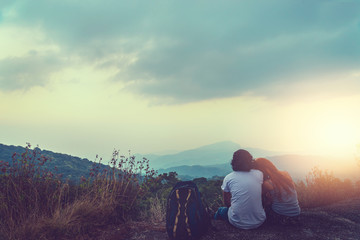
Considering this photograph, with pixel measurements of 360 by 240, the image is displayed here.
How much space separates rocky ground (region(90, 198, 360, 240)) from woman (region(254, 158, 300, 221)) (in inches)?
10.9

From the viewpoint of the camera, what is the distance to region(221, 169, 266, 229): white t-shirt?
405cm

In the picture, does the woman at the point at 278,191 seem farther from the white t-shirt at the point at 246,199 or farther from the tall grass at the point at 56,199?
the tall grass at the point at 56,199

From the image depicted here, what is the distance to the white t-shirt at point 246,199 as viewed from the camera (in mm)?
4055

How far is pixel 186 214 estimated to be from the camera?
397cm

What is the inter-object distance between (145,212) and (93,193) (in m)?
1.40

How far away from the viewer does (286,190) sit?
13.7 feet

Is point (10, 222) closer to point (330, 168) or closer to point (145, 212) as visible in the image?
point (145, 212)

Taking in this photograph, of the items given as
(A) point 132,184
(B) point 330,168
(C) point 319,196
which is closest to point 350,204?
(C) point 319,196

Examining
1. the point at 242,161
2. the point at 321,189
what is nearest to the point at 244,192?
the point at 242,161

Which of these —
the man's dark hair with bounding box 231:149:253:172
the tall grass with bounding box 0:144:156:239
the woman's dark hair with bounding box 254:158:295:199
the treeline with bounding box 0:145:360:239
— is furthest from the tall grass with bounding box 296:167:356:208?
the tall grass with bounding box 0:144:156:239

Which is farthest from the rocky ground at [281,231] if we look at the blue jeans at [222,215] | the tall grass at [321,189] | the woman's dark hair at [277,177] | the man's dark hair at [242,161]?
the tall grass at [321,189]

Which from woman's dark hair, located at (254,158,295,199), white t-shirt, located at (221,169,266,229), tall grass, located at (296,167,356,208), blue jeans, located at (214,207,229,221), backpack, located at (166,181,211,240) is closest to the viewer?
backpack, located at (166,181,211,240)

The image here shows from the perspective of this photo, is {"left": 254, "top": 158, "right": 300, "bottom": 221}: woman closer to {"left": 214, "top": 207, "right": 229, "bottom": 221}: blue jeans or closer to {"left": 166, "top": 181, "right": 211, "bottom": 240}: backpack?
{"left": 214, "top": 207, "right": 229, "bottom": 221}: blue jeans

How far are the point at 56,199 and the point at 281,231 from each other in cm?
461
